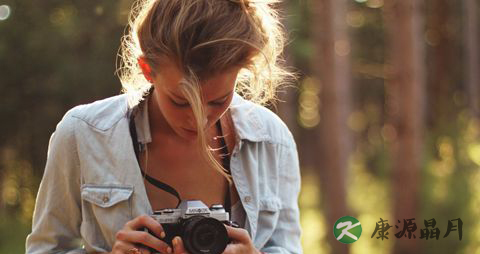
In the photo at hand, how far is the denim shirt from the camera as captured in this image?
7.11 feet

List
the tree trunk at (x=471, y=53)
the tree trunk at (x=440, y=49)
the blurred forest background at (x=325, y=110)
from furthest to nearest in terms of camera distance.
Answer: the tree trunk at (x=471, y=53) < the tree trunk at (x=440, y=49) < the blurred forest background at (x=325, y=110)

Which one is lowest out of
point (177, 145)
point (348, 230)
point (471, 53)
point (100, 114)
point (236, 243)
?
point (348, 230)

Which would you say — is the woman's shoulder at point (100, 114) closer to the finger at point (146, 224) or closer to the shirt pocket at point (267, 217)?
the finger at point (146, 224)

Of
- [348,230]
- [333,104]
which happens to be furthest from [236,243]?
[333,104]

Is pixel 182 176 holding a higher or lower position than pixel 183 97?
lower

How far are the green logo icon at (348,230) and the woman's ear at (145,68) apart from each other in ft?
5.61

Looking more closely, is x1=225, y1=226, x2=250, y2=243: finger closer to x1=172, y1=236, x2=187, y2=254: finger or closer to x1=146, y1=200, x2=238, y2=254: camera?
x1=146, y1=200, x2=238, y2=254: camera

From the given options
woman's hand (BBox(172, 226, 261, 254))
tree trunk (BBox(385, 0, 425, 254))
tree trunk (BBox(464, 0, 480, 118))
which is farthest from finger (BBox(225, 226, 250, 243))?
tree trunk (BBox(464, 0, 480, 118))

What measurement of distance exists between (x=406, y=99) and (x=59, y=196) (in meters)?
7.22

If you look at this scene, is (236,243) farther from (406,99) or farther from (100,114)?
(406,99)

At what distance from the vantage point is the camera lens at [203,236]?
2049 mm

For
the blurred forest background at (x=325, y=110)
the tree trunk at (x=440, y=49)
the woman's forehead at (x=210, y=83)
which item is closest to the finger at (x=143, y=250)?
the woman's forehead at (x=210, y=83)

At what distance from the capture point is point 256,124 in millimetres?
2354

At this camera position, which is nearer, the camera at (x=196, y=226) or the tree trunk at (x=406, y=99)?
the camera at (x=196, y=226)
